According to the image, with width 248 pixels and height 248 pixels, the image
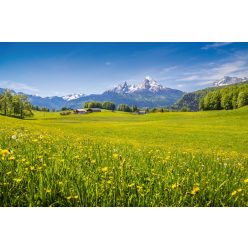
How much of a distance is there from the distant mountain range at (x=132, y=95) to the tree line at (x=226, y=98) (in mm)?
145

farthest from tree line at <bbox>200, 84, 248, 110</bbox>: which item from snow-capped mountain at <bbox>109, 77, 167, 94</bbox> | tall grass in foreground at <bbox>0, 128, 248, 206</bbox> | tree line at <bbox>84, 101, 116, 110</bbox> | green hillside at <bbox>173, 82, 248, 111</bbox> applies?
tall grass in foreground at <bbox>0, 128, 248, 206</bbox>

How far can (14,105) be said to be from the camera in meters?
6.84

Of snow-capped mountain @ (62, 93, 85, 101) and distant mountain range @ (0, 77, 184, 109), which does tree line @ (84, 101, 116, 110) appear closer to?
distant mountain range @ (0, 77, 184, 109)

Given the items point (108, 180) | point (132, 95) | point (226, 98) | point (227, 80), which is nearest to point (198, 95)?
point (226, 98)

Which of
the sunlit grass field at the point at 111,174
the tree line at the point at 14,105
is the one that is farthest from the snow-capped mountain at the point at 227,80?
the tree line at the point at 14,105

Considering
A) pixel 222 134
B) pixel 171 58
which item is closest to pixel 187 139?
pixel 222 134

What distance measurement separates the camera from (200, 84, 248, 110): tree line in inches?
270

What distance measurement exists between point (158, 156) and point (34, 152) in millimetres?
1974

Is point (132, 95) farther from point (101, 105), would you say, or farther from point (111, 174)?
point (111, 174)

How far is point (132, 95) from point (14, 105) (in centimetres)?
255

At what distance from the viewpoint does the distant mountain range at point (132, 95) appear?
6746 mm

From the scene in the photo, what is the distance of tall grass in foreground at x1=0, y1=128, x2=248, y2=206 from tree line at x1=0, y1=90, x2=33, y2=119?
5.90 feet
